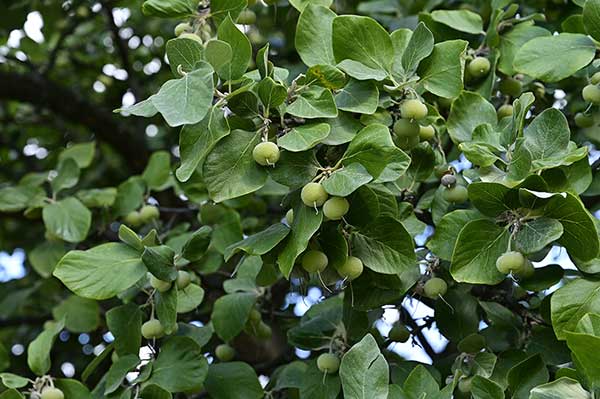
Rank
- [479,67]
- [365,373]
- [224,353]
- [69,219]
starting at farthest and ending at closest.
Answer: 1. [69,219]
2. [224,353]
3. [479,67]
4. [365,373]

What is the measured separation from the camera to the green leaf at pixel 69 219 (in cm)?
204

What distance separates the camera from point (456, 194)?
1469 millimetres

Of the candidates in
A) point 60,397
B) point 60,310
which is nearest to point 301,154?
point 60,397

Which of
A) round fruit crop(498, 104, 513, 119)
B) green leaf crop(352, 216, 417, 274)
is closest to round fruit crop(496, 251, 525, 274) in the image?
green leaf crop(352, 216, 417, 274)

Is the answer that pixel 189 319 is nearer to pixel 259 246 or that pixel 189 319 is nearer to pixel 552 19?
pixel 259 246

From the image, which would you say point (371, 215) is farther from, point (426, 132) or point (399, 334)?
point (399, 334)

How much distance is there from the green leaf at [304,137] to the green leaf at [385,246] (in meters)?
0.17

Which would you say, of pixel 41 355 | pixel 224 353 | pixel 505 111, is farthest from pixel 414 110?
pixel 41 355

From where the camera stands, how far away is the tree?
1256mm

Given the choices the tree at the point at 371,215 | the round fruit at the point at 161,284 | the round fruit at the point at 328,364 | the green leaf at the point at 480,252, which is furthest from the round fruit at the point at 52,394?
the green leaf at the point at 480,252

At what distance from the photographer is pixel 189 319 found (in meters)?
2.08

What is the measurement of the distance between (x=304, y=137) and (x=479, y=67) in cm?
53

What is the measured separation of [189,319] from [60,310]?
35 cm

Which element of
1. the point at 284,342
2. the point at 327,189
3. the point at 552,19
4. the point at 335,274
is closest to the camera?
the point at 327,189
